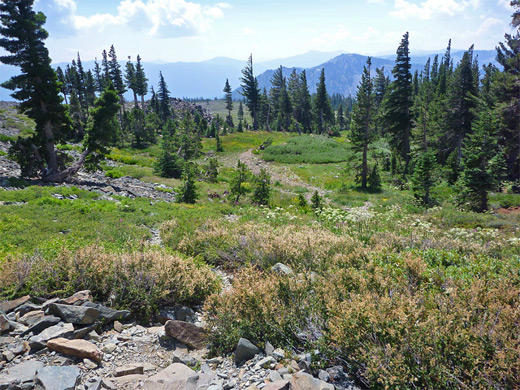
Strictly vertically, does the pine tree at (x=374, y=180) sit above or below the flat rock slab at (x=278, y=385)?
below

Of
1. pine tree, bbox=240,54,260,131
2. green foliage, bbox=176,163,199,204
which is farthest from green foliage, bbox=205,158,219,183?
pine tree, bbox=240,54,260,131

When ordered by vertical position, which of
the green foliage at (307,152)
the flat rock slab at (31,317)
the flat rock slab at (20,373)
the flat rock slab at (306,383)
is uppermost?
the green foliage at (307,152)

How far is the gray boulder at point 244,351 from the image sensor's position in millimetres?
4621

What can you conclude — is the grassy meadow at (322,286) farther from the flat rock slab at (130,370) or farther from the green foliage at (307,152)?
the green foliage at (307,152)

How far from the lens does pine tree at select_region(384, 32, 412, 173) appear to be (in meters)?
36.4

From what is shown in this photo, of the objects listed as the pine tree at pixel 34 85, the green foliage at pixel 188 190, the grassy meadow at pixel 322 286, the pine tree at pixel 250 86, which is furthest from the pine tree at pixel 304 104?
the grassy meadow at pixel 322 286

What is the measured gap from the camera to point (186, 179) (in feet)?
65.8

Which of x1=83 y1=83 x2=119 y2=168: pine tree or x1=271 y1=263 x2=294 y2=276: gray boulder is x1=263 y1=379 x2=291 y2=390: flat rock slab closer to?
x1=271 y1=263 x2=294 y2=276: gray boulder

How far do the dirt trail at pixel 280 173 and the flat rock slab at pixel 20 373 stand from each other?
2282 cm

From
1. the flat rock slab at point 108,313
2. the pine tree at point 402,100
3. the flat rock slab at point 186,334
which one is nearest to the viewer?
the flat rock slab at point 186,334

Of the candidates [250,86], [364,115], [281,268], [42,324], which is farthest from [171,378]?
[250,86]

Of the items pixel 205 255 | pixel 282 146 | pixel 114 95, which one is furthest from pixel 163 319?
pixel 282 146

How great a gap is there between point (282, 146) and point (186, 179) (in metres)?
32.8

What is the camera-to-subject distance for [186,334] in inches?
208
